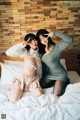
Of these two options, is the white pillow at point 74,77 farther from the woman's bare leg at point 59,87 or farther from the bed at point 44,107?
the bed at point 44,107

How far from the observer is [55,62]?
2.45 meters

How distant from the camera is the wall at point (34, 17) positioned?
9.18 ft

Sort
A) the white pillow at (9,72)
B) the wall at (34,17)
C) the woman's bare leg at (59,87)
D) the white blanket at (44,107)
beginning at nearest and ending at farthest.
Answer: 1. the white blanket at (44,107)
2. the woman's bare leg at (59,87)
3. the white pillow at (9,72)
4. the wall at (34,17)

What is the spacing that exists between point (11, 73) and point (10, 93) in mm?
473

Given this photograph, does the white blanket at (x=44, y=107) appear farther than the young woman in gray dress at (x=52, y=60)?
No

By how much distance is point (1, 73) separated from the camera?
2.79 metres

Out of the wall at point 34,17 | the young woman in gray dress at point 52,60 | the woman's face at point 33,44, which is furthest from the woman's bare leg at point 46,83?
the wall at point 34,17

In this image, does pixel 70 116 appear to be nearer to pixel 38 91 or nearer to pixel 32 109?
pixel 32 109

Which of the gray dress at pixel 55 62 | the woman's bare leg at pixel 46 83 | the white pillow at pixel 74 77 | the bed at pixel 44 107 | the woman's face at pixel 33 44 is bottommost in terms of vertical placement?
the white pillow at pixel 74 77

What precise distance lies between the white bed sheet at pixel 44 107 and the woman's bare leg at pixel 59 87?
192mm

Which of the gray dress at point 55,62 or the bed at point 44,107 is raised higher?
the gray dress at point 55,62

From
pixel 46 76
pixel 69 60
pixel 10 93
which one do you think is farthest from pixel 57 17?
pixel 10 93

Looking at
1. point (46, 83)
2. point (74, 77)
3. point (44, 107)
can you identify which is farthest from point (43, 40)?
point (44, 107)

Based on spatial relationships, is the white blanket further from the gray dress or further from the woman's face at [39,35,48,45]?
the woman's face at [39,35,48,45]
